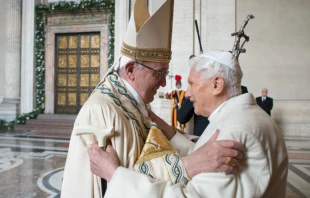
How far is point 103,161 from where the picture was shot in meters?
1.24

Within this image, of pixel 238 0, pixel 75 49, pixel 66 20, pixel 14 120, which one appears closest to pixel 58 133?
pixel 14 120

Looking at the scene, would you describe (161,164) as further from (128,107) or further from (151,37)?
(151,37)

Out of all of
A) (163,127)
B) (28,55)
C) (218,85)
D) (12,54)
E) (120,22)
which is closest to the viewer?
(218,85)

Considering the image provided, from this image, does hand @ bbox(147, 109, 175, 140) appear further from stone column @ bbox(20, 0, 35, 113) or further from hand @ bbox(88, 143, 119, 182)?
stone column @ bbox(20, 0, 35, 113)

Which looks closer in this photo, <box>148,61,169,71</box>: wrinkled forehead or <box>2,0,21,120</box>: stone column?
<box>148,61,169,71</box>: wrinkled forehead

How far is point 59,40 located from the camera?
38.2ft

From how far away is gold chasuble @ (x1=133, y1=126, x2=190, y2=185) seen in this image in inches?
46.5

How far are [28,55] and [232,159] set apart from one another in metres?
11.7

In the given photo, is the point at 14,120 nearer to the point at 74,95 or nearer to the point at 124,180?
the point at 74,95

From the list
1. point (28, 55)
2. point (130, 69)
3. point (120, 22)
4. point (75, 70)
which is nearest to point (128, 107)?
point (130, 69)

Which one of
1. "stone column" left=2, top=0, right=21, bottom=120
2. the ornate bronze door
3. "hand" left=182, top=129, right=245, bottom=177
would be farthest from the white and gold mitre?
"stone column" left=2, top=0, right=21, bottom=120

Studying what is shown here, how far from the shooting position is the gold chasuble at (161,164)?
1182mm

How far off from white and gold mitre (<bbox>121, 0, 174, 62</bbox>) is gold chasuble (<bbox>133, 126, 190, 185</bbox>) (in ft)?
1.65

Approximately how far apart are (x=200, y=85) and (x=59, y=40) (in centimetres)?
1136
